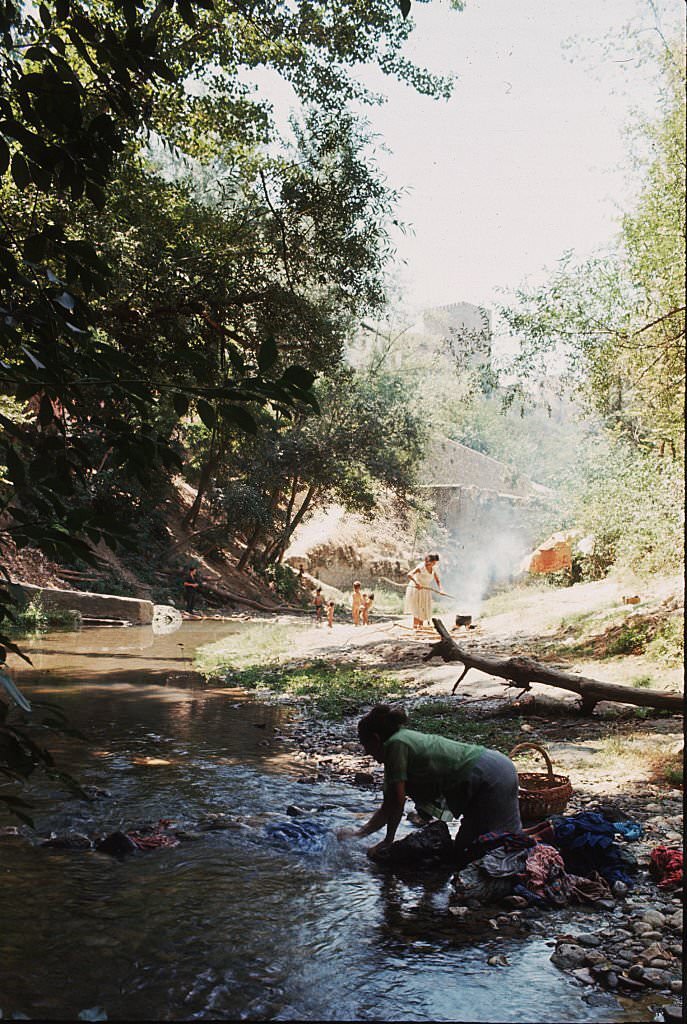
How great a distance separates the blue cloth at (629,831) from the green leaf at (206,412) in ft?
19.8

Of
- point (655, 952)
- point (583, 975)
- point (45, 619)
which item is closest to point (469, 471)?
point (45, 619)

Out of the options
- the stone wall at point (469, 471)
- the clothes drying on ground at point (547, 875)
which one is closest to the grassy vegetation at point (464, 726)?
the clothes drying on ground at point (547, 875)

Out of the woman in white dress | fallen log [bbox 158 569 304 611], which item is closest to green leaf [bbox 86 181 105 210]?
the woman in white dress

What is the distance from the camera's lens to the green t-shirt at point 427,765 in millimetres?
6641

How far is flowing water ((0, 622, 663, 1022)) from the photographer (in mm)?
4715

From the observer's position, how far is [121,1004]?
4.65 metres

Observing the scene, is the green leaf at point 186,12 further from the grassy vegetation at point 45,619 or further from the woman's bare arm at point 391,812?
the grassy vegetation at point 45,619

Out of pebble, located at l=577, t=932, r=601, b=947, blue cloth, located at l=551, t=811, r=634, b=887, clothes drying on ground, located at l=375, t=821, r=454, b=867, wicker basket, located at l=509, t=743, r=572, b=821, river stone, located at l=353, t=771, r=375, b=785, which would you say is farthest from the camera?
river stone, located at l=353, t=771, r=375, b=785

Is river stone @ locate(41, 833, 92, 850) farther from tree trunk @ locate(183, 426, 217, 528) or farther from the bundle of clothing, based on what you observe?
tree trunk @ locate(183, 426, 217, 528)

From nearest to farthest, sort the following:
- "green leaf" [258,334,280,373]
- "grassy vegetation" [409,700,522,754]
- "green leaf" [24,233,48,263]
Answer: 1. "green leaf" [258,334,280,373]
2. "green leaf" [24,233,48,263]
3. "grassy vegetation" [409,700,522,754]

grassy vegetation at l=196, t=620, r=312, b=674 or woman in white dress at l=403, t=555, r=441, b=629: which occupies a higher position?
woman in white dress at l=403, t=555, r=441, b=629

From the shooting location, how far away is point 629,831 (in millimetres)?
7219

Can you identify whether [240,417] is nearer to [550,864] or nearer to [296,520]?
[550,864]

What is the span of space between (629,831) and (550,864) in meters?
1.23
